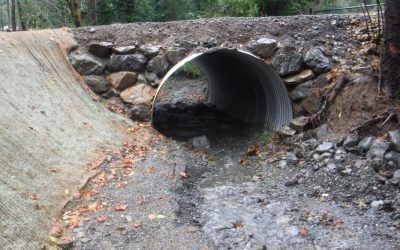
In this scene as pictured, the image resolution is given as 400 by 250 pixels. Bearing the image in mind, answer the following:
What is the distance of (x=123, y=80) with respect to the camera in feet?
36.5

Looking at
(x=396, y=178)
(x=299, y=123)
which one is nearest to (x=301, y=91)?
(x=299, y=123)

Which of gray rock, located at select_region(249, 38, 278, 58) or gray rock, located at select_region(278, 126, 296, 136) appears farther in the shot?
gray rock, located at select_region(249, 38, 278, 58)

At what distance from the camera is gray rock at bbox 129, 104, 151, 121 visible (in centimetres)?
1077

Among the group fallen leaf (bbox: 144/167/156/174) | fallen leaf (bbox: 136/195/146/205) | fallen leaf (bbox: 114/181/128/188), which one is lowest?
Answer: fallen leaf (bbox: 136/195/146/205)

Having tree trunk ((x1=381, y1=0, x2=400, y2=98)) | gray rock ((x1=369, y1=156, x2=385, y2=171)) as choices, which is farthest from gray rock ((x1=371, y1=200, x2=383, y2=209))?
tree trunk ((x1=381, y1=0, x2=400, y2=98))

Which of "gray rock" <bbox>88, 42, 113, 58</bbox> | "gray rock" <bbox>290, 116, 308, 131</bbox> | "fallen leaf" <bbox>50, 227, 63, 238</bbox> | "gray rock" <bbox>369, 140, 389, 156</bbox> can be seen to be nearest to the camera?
"fallen leaf" <bbox>50, 227, 63, 238</bbox>

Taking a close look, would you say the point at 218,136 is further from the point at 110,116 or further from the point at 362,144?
the point at 362,144

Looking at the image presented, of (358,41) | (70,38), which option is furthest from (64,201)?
(358,41)

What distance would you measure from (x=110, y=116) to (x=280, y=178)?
3.90 meters

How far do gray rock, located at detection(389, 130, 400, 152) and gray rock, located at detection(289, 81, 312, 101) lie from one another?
280cm

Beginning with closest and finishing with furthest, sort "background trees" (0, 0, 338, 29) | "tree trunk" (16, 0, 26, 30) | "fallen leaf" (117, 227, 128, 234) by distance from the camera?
"fallen leaf" (117, 227, 128, 234), "background trees" (0, 0, 338, 29), "tree trunk" (16, 0, 26, 30)

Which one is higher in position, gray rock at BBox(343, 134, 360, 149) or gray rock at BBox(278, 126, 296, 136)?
gray rock at BBox(343, 134, 360, 149)

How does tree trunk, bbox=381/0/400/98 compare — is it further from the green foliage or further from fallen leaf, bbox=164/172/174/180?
the green foliage

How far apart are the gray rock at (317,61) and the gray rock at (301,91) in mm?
367
